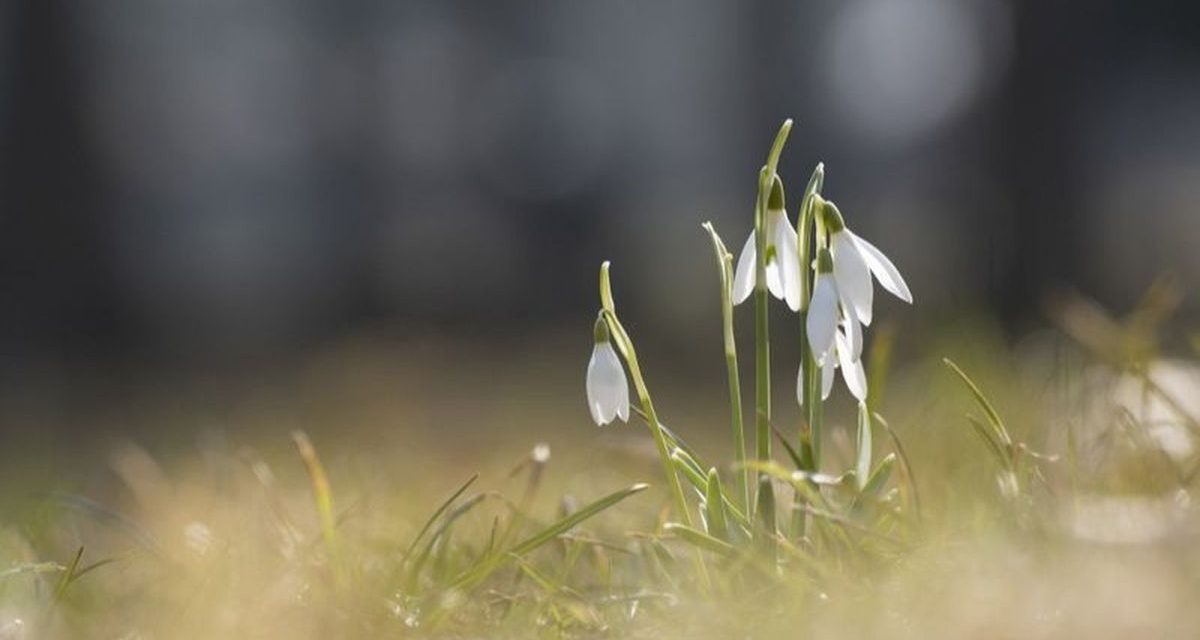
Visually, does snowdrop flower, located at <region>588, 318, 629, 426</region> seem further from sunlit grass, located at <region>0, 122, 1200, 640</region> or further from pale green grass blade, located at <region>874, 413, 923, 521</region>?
pale green grass blade, located at <region>874, 413, 923, 521</region>

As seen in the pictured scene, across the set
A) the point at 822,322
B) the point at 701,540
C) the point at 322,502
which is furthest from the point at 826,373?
the point at 322,502

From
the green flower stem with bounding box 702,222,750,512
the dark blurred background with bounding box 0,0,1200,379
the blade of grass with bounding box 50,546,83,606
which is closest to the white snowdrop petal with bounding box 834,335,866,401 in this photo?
the green flower stem with bounding box 702,222,750,512

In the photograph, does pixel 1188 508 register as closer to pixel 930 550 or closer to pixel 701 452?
pixel 930 550

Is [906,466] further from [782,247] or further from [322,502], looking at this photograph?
[322,502]

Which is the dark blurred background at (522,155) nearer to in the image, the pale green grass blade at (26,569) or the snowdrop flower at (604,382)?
the snowdrop flower at (604,382)

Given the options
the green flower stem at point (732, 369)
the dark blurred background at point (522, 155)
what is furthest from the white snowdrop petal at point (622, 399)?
the dark blurred background at point (522, 155)

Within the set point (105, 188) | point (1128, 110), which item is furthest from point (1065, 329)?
point (1128, 110)
